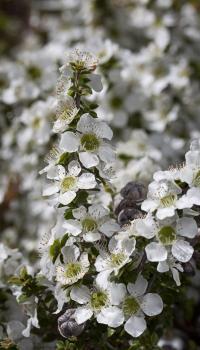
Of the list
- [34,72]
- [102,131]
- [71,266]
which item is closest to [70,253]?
[71,266]

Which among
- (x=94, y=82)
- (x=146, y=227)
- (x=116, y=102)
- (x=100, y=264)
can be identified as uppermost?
(x=94, y=82)

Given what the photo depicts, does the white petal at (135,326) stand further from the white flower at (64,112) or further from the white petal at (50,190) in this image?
the white flower at (64,112)

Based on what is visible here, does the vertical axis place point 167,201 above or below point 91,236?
above

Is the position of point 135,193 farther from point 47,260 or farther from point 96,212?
point 47,260

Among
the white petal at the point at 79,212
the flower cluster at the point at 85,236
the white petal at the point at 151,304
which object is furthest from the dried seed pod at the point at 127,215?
the white petal at the point at 151,304

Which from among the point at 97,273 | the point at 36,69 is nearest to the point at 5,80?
the point at 36,69

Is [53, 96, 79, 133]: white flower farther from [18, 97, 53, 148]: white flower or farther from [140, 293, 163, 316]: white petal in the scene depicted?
[18, 97, 53, 148]: white flower

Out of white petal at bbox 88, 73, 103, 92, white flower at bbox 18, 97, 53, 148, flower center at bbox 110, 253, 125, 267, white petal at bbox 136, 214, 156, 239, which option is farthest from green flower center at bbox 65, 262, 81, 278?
white flower at bbox 18, 97, 53, 148
